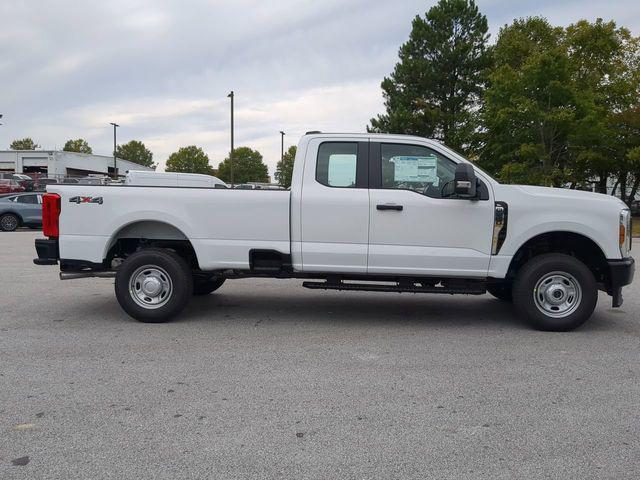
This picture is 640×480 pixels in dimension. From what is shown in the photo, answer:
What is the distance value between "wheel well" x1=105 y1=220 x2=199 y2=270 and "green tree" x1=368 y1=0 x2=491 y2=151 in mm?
30212

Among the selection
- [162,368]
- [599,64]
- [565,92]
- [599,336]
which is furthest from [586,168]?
[162,368]

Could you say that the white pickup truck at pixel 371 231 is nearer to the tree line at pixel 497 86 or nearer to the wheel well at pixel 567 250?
the wheel well at pixel 567 250

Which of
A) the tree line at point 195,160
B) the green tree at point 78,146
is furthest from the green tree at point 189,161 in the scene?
the green tree at point 78,146

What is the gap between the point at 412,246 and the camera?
6051mm

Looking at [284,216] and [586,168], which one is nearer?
[284,216]

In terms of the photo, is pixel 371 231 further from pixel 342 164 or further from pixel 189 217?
pixel 189 217

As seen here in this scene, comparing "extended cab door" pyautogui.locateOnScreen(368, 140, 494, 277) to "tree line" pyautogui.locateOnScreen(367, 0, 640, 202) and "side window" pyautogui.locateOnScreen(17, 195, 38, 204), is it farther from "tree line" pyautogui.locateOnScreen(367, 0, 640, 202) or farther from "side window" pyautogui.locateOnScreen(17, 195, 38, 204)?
"tree line" pyautogui.locateOnScreen(367, 0, 640, 202)

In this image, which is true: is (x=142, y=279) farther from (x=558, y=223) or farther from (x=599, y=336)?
(x=599, y=336)

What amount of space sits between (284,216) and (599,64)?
35.5 meters

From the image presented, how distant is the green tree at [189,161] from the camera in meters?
106

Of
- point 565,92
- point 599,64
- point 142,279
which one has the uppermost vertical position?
point 599,64

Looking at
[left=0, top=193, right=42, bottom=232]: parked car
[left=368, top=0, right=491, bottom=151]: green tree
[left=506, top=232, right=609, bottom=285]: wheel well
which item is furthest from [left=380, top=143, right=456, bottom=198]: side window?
[left=368, top=0, right=491, bottom=151]: green tree

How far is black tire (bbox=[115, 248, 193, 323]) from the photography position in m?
6.24

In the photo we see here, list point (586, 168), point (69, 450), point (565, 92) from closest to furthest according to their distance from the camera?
point (69, 450) → point (565, 92) → point (586, 168)
